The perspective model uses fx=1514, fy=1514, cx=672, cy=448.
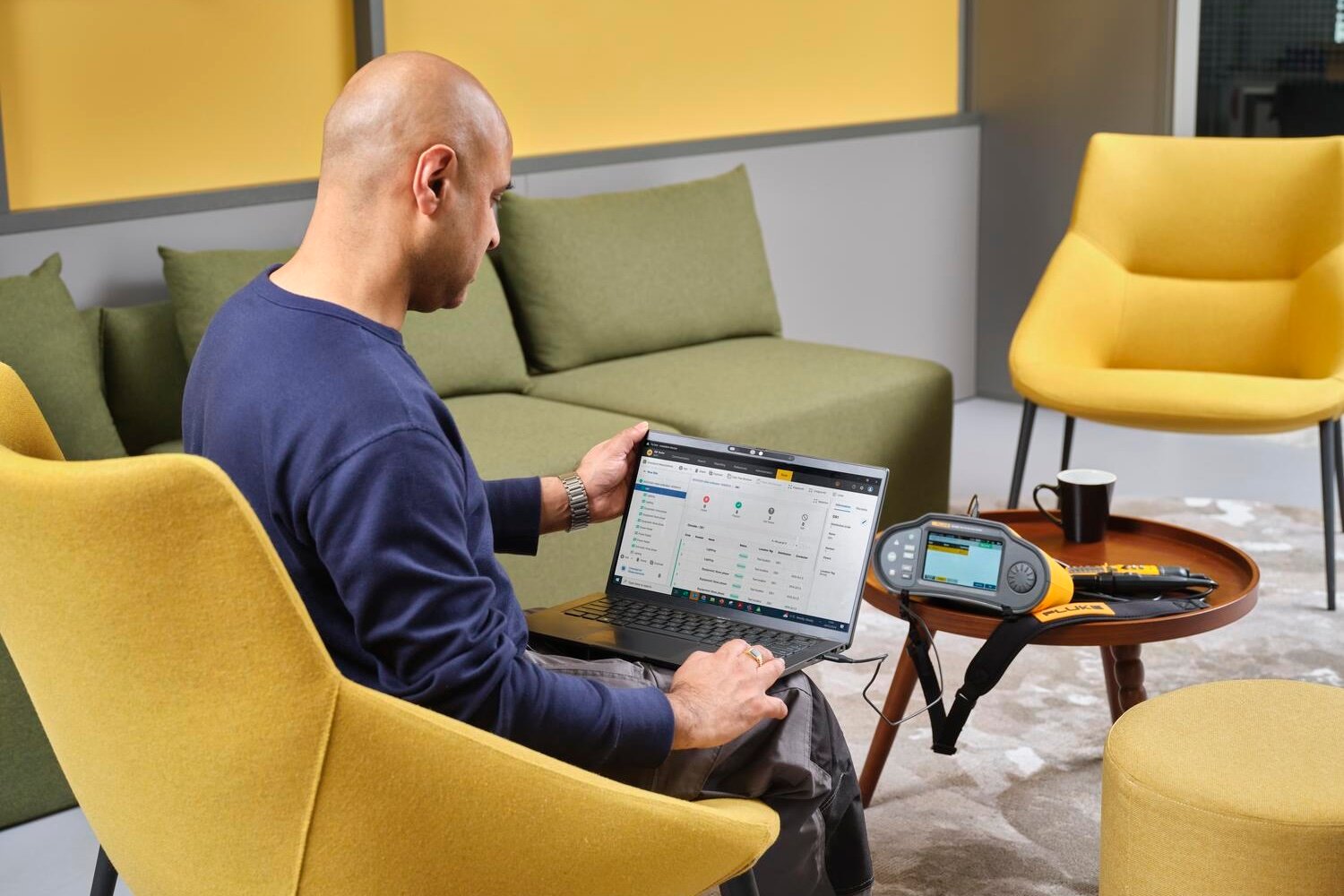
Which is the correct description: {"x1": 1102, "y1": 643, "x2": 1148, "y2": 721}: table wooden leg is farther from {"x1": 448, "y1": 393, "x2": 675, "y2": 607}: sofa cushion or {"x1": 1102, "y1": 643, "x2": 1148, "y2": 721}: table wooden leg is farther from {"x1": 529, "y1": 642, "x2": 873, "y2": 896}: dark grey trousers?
{"x1": 448, "y1": 393, "x2": 675, "y2": 607}: sofa cushion

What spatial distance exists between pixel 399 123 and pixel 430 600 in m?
0.44

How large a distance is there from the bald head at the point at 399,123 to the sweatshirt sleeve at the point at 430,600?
280 mm

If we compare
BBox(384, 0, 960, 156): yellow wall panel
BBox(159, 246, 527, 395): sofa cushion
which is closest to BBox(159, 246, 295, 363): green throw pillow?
BBox(159, 246, 527, 395): sofa cushion

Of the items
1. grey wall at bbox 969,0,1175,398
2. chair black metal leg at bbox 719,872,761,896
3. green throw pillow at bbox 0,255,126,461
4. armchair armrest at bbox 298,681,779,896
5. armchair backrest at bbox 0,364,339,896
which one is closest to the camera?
armchair backrest at bbox 0,364,339,896

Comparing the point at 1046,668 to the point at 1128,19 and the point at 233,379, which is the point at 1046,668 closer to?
the point at 233,379

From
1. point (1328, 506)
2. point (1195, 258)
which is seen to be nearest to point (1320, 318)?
point (1195, 258)

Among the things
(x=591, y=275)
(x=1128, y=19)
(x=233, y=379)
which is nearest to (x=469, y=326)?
(x=591, y=275)

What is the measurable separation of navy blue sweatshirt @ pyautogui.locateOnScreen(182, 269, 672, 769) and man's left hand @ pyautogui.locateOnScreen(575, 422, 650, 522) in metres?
0.52

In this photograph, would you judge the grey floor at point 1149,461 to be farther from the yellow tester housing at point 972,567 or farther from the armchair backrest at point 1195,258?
the yellow tester housing at point 972,567

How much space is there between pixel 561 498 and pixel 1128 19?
11.4ft

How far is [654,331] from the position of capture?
369 centimetres

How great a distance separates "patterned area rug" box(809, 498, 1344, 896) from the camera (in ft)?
7.28

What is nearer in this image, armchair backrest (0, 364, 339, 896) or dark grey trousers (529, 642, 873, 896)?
armchair backrest (0, 364, 339, 896)

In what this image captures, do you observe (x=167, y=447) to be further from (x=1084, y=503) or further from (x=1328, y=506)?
(x=1328, y=506)
